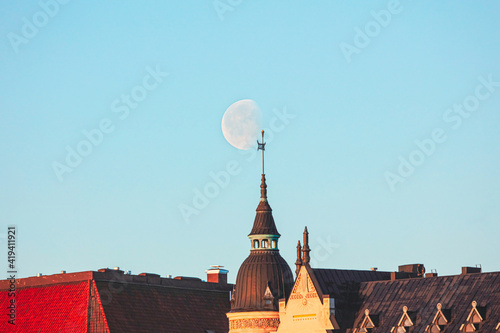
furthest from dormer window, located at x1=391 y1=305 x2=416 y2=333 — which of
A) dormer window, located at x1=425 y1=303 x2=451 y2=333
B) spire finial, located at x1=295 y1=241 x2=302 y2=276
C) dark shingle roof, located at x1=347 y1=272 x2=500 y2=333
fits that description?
spire finial, located at x1=295 y1=241 x2=302 y2=276

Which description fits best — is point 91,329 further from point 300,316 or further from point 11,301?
point 300,316

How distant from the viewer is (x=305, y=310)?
127938 millimetres

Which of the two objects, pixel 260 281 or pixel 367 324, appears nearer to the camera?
pixel 367 324

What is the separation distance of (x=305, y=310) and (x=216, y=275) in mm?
56531

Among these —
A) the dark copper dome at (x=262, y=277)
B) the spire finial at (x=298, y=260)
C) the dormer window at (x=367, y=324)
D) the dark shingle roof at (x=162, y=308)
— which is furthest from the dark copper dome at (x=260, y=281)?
the dormer window at (x=367, y=324)

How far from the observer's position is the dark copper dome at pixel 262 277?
142 metres

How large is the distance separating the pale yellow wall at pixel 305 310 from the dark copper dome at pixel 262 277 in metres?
9.19

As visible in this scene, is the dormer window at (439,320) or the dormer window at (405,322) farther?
the dormer window at (405,322)

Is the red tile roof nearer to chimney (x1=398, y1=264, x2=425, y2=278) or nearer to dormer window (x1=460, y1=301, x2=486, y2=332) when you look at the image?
chimney (x1=398, y1=264, x2=425, y2=278)

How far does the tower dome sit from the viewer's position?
142 m

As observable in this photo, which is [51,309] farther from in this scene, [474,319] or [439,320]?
[474,319]

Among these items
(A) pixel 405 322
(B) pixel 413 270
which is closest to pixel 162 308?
(B) pixel 413 270

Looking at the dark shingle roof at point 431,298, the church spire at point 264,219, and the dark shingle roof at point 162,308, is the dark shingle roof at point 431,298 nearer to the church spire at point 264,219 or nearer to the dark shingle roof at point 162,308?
the church spire at point 264,219

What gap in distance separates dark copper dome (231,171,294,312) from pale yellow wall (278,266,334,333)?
30.1 feet
